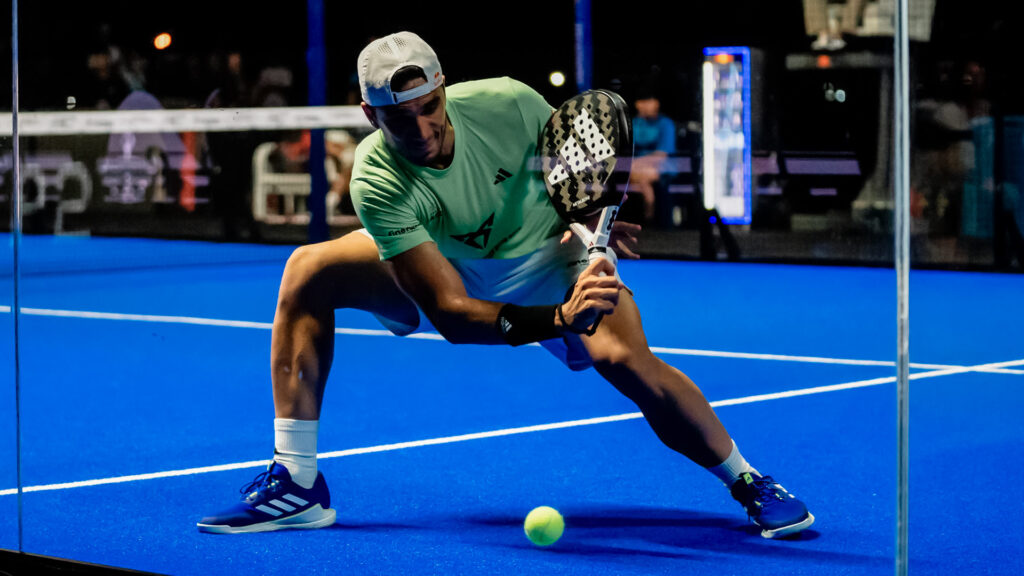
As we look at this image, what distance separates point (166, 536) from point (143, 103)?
8.12 metres

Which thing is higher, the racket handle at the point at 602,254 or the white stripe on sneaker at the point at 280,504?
the racket handle at the point at 602,254

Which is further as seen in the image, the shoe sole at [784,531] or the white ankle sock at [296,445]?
the white ankle sock at [296,445]

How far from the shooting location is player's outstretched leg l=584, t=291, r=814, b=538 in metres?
3.61

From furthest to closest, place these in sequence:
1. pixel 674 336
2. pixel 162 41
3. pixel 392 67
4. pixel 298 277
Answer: pixel 162 41, pixel 674 336, pixel 298 277, pixel 392 67

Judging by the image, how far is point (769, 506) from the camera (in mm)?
3781

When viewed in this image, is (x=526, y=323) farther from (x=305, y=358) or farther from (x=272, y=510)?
(x=272, y=510)

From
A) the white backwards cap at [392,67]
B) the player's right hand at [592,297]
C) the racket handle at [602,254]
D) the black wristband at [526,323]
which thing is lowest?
the black wristband at [526,323]

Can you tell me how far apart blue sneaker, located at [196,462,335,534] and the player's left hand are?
1.03m

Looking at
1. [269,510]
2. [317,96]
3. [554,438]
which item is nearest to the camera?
[269,510]

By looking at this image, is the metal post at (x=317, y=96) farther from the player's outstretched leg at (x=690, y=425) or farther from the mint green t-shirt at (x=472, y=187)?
the player's outstretched leg at (x=690, y=425)

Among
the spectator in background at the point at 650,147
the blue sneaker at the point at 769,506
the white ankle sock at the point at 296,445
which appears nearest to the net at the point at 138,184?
the white ankle sock at the point at 296,445

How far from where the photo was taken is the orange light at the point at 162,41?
452 inches

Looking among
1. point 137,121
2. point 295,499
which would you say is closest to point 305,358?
point 295,499

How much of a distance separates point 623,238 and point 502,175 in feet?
1.01
